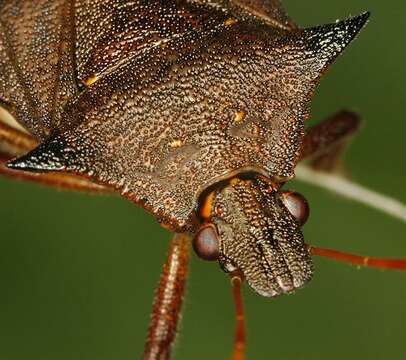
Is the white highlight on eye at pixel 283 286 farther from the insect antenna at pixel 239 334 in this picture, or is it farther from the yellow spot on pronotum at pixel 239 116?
the yellow spot on pronotum at pixel 239 116

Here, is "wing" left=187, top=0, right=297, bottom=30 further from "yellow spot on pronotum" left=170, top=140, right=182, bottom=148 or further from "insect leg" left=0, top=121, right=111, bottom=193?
"insect leg" left=0, top=121, right=111, bottom=193

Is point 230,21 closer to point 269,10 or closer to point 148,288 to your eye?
point 269,10

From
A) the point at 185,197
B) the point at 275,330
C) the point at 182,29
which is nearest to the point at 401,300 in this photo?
the point at 275,330

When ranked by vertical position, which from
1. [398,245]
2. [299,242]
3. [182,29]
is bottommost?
[299,242]

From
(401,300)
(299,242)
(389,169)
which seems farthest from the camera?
(389,169)

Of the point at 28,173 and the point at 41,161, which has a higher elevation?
the point at 28,173

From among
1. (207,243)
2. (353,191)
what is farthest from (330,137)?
(207,243)

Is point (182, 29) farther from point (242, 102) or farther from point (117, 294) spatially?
point (117, 294)
